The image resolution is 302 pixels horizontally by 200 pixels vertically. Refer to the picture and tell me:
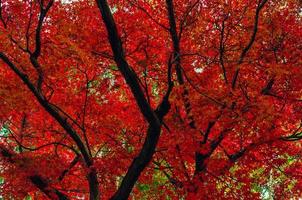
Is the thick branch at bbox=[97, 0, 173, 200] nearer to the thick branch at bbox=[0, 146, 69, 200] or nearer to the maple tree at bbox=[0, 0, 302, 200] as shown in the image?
the maple tree at bbox=[0, 0, 302, 200]

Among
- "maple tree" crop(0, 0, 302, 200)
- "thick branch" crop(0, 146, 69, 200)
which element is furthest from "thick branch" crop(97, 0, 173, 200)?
"thick branch" crop(0, 146, 69, 200)

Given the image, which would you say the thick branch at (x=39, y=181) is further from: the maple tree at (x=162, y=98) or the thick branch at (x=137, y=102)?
the thick branch at (x=137, y=102)

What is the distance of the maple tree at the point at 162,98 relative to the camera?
8.73 meters

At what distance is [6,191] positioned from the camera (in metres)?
12.7

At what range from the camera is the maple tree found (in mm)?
8734

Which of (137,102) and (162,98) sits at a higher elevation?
(162,98)

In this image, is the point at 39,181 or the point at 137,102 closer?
the point at 137,102

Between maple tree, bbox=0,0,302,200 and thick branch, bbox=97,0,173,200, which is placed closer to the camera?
thick branch, bbox=97,0,173,200

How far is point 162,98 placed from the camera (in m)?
11.5

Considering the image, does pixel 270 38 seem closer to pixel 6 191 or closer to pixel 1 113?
pixel 1 113

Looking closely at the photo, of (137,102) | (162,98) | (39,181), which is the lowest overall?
(39,181)

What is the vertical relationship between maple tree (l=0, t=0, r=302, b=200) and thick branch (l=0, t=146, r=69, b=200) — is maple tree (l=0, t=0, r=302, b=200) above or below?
above

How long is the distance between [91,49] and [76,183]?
5611 millimetres

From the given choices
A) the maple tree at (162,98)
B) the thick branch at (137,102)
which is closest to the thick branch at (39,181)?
the maple tree at (162,98)
